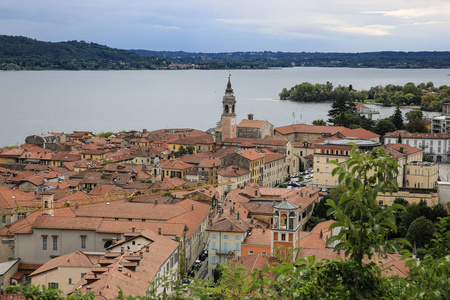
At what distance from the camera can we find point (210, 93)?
127062 millimetres

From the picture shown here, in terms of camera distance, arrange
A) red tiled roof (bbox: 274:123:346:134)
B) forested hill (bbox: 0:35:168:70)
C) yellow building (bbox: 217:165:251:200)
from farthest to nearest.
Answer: forested hill (bbox: 0:35:168:70) < red tiled roof (bbox: 274:123:346:134) < yellow building (bbox: 217:165:251:200)

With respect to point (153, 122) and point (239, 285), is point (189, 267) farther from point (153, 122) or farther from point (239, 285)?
point (153, 122)

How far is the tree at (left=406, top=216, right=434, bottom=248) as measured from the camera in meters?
19.6

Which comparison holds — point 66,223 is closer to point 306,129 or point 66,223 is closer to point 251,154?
point 251,154

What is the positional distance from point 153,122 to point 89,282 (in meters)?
64.8

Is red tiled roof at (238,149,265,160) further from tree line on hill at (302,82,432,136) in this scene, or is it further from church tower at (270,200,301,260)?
church tower at (270,200,301,260)

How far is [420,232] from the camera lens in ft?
64.9

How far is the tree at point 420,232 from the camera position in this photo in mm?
19641

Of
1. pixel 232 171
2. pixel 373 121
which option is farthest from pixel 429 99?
pixel 232 171

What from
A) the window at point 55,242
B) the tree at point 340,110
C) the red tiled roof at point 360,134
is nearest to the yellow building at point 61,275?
the window at point 55,242

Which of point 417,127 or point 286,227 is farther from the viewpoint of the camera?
point 417,127

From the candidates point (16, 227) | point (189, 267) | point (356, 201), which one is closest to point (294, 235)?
point (189, 267)

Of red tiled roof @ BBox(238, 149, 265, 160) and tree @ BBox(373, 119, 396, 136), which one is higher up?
tree @ BBox(373, 119, 396, 136)

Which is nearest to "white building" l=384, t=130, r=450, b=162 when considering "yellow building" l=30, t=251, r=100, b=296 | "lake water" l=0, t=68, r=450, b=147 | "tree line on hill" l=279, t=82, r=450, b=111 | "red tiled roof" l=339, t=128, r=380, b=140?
"red tiled roof" l=339, t=128, r=380, b=140
